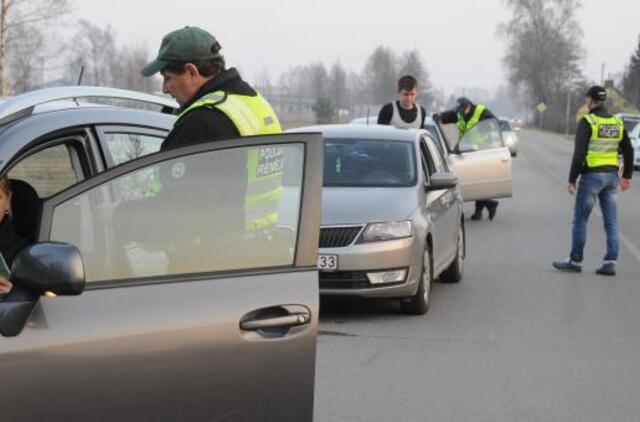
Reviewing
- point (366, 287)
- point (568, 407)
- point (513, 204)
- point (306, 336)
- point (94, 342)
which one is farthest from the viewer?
point (513, 204)

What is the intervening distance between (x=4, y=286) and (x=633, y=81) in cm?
10295

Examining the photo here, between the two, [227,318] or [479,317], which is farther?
[479,317]

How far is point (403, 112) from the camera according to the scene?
1293 cm

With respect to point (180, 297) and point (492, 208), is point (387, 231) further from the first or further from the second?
point (492, 208)

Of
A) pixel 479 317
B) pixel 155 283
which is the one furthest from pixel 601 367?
pixel 155 283

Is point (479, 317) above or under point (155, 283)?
under

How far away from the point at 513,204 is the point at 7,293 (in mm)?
17864

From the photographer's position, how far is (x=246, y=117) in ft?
12.9

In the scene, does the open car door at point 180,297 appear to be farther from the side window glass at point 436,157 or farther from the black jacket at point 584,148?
the black jacket at point 584,148

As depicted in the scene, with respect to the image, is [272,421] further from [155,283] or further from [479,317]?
[479,317]

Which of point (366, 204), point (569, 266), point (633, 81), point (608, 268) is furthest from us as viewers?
point (633, 81)

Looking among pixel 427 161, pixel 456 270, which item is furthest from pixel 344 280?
pixel 456 270

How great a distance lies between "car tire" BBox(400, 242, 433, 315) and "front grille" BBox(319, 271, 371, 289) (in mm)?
480

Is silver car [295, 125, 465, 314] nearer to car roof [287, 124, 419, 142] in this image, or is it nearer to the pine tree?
car roof [287, 124, 419, 142]
